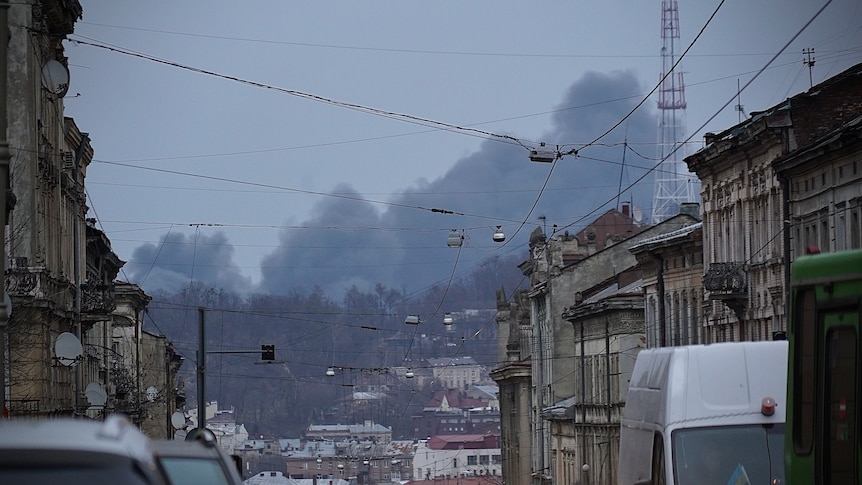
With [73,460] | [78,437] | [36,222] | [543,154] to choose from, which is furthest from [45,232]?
[73,460]

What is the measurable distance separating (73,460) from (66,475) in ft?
0.19

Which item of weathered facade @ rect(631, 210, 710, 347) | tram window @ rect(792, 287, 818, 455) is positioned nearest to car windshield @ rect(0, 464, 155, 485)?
tram window @ rect(792, 287, 818, 455)

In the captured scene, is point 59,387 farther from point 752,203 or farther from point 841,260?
point 841,260

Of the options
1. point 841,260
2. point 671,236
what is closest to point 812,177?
point 671,236

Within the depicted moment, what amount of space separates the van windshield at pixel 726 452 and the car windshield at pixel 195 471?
6.41 metres

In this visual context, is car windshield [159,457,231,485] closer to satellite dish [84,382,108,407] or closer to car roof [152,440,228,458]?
car roof [152,440,228,458]

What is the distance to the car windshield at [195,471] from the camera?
966 centimetres

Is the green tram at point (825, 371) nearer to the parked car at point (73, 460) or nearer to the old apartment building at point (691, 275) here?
the parked car at point (73, 460)

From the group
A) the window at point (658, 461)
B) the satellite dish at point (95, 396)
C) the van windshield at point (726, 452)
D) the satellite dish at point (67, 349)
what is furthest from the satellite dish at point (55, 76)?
the van windshield at point (726, 452)

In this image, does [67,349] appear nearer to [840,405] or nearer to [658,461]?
[658,461]

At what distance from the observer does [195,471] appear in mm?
9836

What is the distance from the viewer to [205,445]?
10.4 metres

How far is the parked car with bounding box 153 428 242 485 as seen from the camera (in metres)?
9.70

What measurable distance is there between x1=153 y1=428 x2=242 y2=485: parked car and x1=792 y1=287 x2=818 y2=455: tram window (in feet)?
14.0
